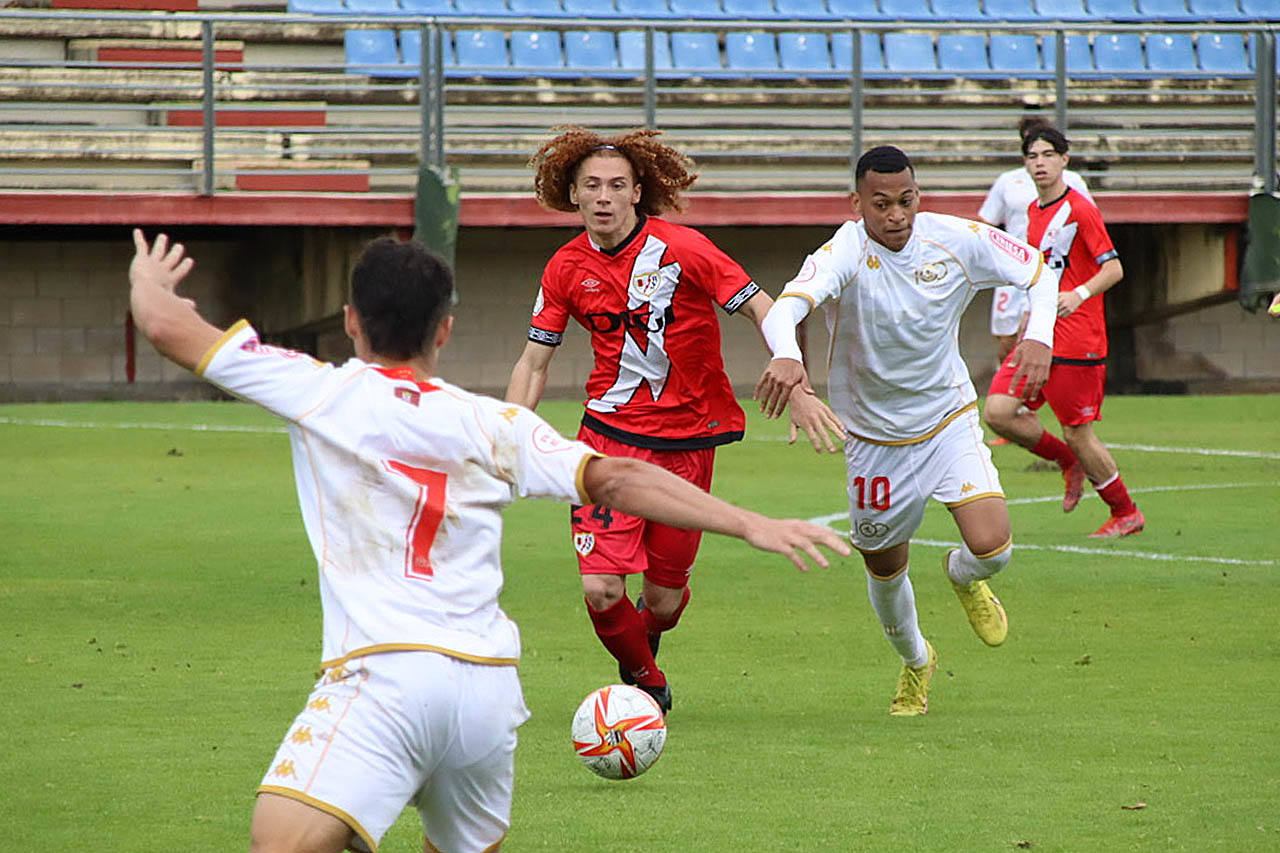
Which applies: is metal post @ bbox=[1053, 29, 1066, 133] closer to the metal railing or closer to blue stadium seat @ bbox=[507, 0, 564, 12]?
the metal railing

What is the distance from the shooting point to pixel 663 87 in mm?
22969

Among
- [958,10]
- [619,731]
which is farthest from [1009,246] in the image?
[958,10]

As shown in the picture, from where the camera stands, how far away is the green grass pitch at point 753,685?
5625mm

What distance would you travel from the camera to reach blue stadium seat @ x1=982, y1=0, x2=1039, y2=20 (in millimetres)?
25438

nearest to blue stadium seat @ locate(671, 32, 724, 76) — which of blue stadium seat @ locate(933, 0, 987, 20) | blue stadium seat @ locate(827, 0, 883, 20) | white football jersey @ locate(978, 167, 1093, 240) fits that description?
blue stadium seat @ locate(827, 0, 883, 20)

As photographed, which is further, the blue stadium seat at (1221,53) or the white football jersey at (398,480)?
the blue stadium seat at (1221,53)

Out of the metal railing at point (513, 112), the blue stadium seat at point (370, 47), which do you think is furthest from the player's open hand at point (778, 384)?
the blue stadium seat at point (370, 47)

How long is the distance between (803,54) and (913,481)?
54.8ft

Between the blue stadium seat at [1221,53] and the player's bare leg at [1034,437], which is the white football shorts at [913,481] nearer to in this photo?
the player's bare leg at [1034,437]

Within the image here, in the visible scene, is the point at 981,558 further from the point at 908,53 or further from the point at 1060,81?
the point at 908,53

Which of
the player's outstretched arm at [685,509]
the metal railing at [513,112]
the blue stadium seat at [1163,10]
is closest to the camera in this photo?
the player's outstretched arm at [685,509]

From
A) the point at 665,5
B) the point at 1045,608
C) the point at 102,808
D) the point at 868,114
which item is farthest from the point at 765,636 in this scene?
the point at 665,5

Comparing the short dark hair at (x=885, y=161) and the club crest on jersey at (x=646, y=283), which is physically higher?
the short dark hair at (x=885, y=161)

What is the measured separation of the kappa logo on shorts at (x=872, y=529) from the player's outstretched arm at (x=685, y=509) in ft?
12.7
